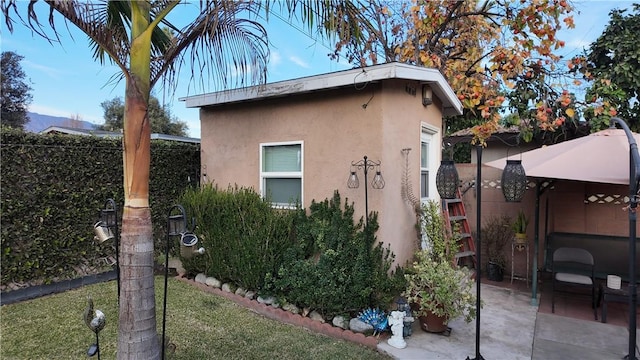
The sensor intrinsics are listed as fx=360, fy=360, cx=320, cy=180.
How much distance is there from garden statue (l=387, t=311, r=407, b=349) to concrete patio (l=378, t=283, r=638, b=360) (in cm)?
7

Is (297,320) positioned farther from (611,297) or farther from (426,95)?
(611,297)

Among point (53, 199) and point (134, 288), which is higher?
point (53, 199)

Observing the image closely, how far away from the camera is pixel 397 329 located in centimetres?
455

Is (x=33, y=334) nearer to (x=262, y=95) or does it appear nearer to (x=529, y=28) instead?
(x=262, y=95)

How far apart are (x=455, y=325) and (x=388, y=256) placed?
1416mm

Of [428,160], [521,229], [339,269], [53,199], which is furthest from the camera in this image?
[521,229]

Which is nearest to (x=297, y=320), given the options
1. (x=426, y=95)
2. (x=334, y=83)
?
(x=334, y=83)

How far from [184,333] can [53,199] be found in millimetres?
3250

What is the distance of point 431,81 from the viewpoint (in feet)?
A: 19.2

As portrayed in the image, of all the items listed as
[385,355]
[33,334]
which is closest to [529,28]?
[385,355]

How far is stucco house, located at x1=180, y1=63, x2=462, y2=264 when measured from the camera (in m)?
5.31

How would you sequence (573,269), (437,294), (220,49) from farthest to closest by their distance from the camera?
(573,269) → (437,294) → (220,49)

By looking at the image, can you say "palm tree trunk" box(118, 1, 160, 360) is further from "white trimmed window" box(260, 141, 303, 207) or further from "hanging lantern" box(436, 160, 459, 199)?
"hanging lantern" box(436, 160, 459, 199)

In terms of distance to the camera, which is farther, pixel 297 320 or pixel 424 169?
pixel 424 169
